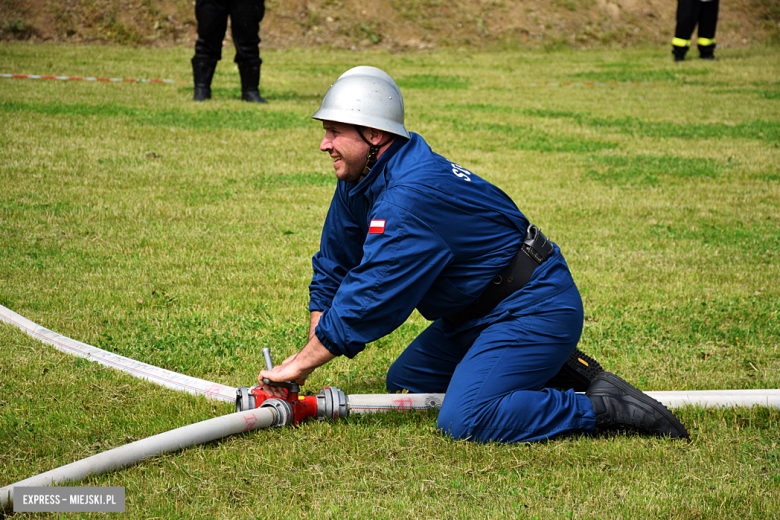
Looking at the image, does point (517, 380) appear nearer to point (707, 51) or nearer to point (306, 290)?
Answer: point (306, 290)

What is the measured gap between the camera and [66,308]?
5.36m

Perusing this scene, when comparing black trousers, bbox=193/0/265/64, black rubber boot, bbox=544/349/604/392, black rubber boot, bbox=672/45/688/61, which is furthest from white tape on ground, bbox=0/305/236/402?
black rubber boot, bbox=672/45/688/61

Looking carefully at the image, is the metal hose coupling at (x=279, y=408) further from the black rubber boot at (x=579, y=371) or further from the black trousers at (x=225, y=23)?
the black trousers at (x=225, y=23)

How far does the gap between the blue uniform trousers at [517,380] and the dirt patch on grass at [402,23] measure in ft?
78.5

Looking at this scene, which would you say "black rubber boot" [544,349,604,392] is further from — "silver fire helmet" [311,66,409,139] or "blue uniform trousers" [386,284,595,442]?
"silver fire helmet" [311,66,409,139]

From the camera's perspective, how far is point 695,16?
2141 cm

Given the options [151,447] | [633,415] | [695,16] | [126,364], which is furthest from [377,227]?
[695,16]

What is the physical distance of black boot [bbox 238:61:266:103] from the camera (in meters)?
14.5

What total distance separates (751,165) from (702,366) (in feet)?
23.6

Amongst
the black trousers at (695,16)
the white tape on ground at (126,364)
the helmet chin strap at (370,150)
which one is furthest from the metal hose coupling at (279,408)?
the black trousers at (695,16)

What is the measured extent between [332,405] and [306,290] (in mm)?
2210

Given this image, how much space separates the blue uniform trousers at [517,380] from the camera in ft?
12.0

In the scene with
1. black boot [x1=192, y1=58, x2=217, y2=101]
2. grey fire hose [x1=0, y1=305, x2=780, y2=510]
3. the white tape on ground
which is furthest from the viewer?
black boot [x1=192, y1=58, x2=217, y2=101]

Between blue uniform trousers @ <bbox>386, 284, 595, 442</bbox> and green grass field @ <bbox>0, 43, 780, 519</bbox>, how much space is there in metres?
0.10
